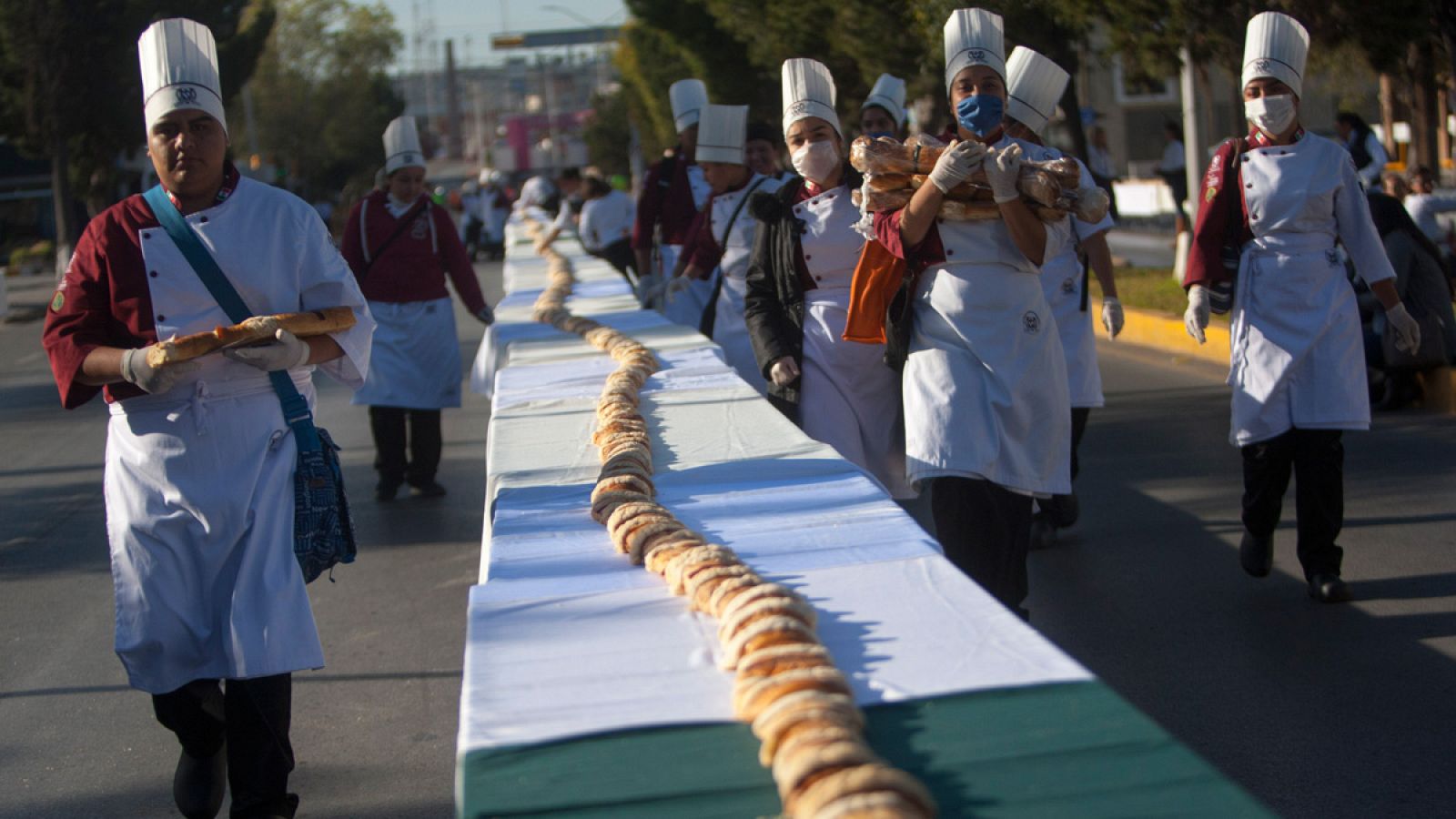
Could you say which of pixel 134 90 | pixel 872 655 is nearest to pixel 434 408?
pixel 872 655

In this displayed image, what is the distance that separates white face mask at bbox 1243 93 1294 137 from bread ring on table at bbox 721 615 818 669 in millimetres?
4175

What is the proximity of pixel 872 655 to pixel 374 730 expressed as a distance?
3095mm

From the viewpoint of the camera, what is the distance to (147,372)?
3.94 m

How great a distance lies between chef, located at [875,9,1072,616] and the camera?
5.03m

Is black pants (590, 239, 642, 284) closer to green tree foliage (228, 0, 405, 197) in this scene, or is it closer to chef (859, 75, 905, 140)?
chef (859, 75, 905, 140)

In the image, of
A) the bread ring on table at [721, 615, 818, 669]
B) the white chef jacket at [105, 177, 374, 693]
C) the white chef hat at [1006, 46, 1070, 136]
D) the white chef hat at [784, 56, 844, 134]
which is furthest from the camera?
the white chef hat at [784, 56, 844, 134]

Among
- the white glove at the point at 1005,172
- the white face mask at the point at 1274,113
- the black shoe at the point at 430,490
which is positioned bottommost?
the black shoe at the point at 430,490

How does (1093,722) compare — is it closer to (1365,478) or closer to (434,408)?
(1365,478)

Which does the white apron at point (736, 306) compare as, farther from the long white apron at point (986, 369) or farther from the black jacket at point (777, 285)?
the long white apron at point (986, 369)

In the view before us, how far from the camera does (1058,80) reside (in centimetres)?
543

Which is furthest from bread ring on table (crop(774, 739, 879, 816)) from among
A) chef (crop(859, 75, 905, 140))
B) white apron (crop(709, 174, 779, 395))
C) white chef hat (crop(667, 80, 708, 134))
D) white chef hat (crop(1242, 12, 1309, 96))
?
white chef hat (crop(667, 80, 708, 134))

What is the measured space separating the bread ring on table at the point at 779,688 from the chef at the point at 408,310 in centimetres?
722

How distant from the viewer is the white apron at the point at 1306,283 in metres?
6.21

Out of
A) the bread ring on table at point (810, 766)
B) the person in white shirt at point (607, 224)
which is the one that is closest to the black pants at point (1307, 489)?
the bread ring on table at point (810, 766)
